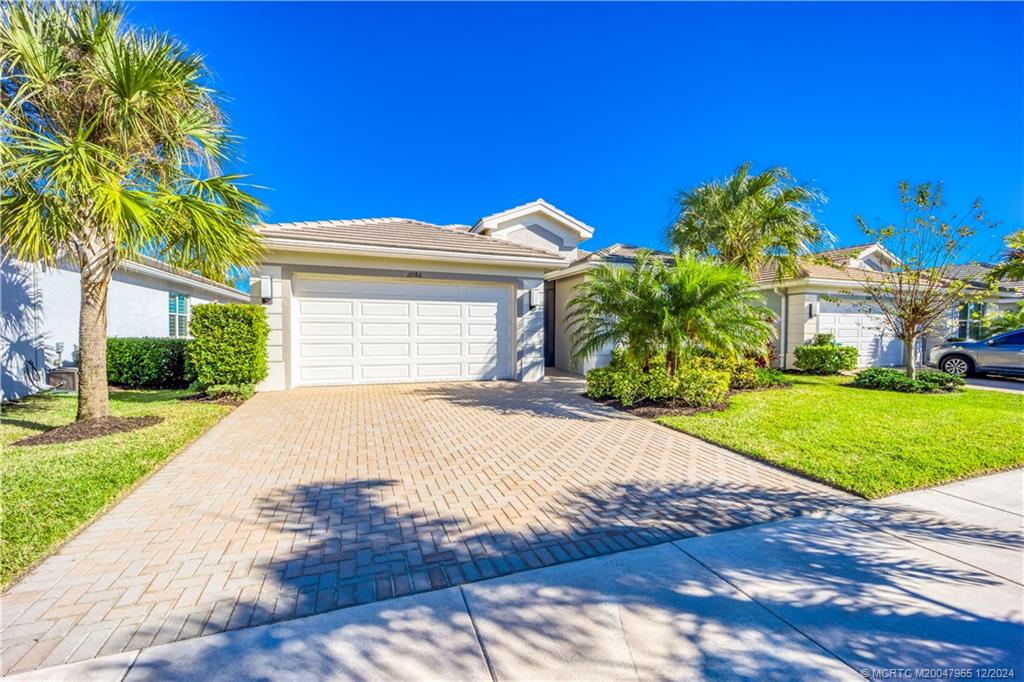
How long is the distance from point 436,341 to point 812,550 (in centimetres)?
947

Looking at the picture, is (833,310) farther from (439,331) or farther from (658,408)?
(439,331)

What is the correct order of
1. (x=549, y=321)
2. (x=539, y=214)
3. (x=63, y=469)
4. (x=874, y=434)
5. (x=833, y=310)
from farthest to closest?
1. (x=539, y=214)
2. (x=549, y=321)
3. (x=833, y=310)
4. (x=874, y=434)
5. (x=63, y=469)

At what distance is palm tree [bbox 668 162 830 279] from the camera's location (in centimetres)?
1165

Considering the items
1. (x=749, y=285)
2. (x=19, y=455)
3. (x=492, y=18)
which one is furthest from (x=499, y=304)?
(x=19, y=455)

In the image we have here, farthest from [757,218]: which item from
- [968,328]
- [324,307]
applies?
[968,328]

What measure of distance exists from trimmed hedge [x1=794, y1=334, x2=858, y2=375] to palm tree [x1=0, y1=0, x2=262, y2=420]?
15601 millimetres

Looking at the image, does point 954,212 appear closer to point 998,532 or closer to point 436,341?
point 998,532

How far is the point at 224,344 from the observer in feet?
28.4

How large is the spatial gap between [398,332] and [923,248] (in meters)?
12.6

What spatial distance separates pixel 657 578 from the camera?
279 cm

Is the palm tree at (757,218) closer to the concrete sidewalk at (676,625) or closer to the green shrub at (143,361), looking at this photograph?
the concrete sidewalk at (676,625)

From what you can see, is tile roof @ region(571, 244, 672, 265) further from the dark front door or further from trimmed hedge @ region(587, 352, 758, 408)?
trimmed hedge @ region(587, 352, 758, 408)

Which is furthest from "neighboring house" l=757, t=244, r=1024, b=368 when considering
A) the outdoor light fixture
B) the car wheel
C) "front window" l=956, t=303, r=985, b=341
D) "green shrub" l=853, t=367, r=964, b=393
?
the outdoor light fixture

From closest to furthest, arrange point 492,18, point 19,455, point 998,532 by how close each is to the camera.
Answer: point 998,532 < point 19,455 < point 492,18
